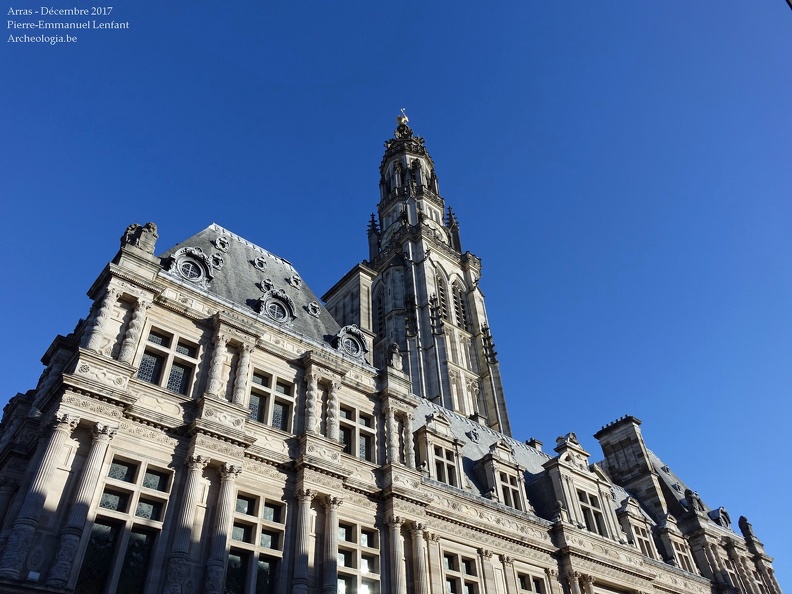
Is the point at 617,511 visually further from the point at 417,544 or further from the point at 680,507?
the point at 417,544

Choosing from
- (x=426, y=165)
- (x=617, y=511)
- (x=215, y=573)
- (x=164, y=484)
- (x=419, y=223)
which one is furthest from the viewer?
(x=426, y=165)

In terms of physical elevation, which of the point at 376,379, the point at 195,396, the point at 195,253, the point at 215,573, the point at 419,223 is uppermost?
the point at 419,223

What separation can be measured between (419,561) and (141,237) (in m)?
14.2

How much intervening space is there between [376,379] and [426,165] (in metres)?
67.8

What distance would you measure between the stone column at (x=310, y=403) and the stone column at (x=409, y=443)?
4175mm

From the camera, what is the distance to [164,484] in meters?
17.6

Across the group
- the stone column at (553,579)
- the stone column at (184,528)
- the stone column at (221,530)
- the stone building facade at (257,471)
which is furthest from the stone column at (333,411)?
the stone column at (553,579)

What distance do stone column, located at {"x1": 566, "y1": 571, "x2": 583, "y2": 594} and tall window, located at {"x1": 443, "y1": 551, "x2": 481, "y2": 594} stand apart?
17.2 ft

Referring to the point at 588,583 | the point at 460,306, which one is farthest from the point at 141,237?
the point at 460,306

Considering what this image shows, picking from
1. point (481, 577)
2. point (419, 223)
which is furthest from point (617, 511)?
point (419, 223)

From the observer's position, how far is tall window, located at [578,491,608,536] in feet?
97.2

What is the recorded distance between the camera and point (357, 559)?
19953 mm

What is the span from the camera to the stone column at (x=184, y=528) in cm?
1567

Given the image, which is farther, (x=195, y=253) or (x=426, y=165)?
(x=426, y=165)
